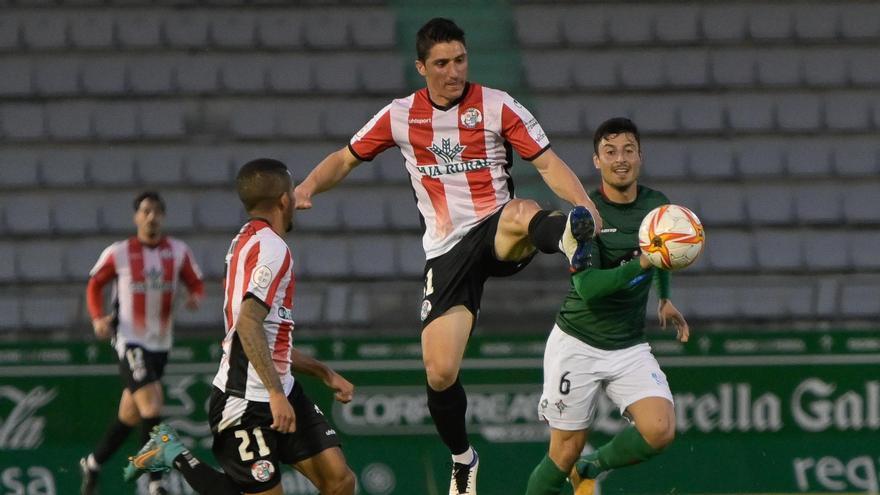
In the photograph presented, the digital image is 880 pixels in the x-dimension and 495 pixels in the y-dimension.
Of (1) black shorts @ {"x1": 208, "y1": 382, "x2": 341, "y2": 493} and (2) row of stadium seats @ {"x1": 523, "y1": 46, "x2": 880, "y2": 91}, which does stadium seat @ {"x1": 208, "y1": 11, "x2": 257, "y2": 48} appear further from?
(1) black shorts @ {"x1": 208, "y1": 382, "x2": 341, "y2": 493}

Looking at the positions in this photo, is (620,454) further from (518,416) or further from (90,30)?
(90,30)

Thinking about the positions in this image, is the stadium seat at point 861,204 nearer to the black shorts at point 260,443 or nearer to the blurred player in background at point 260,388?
the blurred player in background at point 260,388

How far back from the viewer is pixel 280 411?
18.5ft

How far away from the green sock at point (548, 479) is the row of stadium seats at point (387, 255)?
5.02 metres

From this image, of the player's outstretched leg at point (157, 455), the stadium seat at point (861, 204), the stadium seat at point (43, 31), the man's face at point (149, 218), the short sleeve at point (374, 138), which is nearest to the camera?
the player's outstretched leg at point (157, 455)

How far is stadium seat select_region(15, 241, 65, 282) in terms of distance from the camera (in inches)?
489

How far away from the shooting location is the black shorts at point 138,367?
9.81 metres

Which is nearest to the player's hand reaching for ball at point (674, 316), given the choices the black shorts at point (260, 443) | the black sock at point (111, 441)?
the black shorts at point (260, 443)

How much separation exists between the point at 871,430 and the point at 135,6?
27.0ft

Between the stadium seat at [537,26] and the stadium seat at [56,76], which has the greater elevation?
the stadium seat at [537,26]

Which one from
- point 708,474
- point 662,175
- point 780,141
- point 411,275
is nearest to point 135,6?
point 411,275

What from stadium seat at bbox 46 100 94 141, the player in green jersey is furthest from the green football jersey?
stadium seat at bbox 46 100 94 141

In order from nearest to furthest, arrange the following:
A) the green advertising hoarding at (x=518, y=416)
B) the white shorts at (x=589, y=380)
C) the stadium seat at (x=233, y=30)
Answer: the white shorts at (x=589, y=380), the green advertising hoarding at (x=518, y=416), the stadium seat at (x=233, y=30)

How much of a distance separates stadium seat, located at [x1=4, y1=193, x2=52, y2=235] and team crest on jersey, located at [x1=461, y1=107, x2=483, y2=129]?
6.98m
